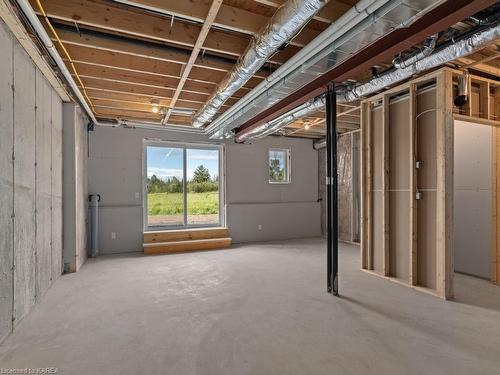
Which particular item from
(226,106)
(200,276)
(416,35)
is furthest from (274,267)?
(416,35)

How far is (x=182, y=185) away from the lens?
20.6ft

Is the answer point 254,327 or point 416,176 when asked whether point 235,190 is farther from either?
point 254,327

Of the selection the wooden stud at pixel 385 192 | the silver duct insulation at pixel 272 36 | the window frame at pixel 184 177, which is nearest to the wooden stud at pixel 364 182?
the wooden stud at pixel 385 192

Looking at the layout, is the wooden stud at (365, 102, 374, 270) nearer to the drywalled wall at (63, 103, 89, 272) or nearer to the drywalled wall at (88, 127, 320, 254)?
the drywalled wall at (88, 127, 320, 254)

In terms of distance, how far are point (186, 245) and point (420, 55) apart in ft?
16.2

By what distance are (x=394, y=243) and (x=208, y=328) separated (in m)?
2.79

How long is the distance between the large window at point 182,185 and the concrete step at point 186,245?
2.03 feet

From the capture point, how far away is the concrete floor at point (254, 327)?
195cm

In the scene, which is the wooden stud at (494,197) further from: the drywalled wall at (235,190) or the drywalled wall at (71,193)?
the drywalled wall at (71,193)

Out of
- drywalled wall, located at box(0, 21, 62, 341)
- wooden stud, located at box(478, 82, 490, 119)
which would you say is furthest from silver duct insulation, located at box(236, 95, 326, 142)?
drywalled wall, located at box(0, 21, 62, 341)

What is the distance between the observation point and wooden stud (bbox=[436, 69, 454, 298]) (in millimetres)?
3078

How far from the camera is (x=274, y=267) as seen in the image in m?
4.44

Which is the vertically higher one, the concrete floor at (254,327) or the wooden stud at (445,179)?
the wooden stud at (445,179)

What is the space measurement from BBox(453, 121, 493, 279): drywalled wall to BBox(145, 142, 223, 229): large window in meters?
4.57
